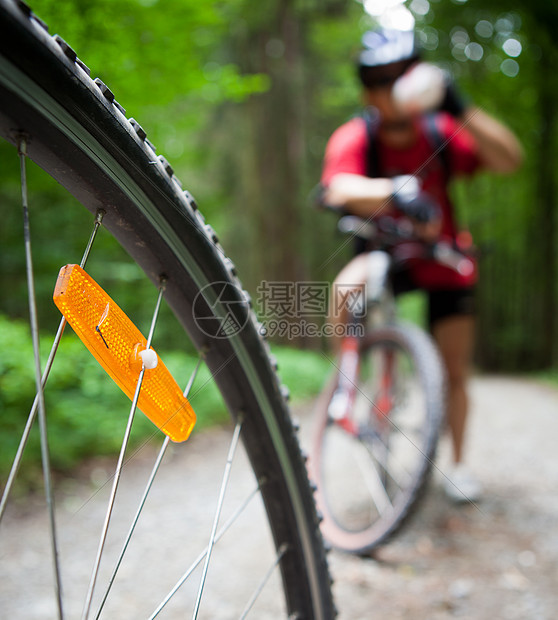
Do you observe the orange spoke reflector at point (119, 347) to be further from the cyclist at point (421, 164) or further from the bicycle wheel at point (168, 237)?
the cyclist at point (421, 164)

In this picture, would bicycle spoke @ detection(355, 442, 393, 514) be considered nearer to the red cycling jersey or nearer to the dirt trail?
the dirt trail

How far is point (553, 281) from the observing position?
9.35m

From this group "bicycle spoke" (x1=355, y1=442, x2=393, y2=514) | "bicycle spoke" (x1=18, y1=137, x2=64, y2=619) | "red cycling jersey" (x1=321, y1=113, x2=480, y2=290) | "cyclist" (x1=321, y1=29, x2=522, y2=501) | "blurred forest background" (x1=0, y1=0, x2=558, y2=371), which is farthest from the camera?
"blurred forest background" (x1=0, y1=0, x2=558, y2=371)

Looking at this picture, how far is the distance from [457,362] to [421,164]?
81cm

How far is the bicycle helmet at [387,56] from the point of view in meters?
1.76

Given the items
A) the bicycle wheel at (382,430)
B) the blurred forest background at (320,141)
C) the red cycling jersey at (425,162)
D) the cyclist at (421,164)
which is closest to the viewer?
the bicycle wheel at (382,430)

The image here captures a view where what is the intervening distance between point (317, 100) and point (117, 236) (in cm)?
965

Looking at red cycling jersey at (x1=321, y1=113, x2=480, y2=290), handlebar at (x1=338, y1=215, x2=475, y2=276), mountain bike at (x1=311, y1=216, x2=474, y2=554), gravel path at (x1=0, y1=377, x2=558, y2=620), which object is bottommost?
gravel path at (x1=0, y1=377, x2=558, y2=620)

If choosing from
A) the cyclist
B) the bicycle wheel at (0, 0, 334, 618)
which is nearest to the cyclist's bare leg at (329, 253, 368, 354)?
the cyclist

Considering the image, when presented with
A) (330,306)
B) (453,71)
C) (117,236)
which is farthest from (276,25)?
(117,236)

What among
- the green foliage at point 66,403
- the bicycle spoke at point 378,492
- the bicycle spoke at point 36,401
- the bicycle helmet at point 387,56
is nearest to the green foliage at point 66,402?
the green foliage at point 66,403

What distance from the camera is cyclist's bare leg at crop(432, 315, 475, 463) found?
6.48 ft

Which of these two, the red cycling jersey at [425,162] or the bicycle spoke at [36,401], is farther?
the red cycling jersey at [425,162]

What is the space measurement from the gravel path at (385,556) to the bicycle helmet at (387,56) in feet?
4.64
